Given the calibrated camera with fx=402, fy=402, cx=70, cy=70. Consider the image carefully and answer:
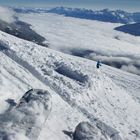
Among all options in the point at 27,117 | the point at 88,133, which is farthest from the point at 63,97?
the point at 27,117

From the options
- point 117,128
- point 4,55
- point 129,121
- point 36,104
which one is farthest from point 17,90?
point 129,121

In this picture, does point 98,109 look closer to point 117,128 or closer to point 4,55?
point 117,128

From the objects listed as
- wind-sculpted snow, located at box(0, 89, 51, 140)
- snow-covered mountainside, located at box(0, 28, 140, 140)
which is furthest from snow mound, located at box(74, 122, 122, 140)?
wind-sculpted snow, located at box(0, 89, 51, 140)

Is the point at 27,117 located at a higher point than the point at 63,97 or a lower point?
higher

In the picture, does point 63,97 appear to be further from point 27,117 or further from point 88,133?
point 27,117

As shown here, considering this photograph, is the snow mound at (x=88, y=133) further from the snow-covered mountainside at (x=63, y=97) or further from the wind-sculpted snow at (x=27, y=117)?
the wind-sculpted snow at (x=27, y=117)

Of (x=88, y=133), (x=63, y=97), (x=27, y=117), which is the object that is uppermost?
(x=27, y=117)
